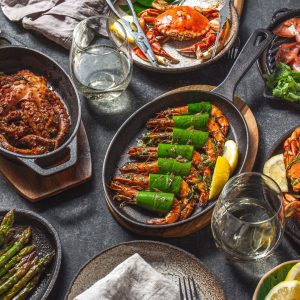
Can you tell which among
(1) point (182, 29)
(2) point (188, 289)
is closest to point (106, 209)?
(2) point (188, 289)

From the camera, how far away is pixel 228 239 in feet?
7.71

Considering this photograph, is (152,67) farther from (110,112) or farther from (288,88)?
(288,88)

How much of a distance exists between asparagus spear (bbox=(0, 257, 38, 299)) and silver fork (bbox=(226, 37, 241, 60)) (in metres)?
1.33

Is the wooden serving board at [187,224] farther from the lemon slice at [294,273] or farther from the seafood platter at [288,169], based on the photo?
the lemon slice at [294,273]

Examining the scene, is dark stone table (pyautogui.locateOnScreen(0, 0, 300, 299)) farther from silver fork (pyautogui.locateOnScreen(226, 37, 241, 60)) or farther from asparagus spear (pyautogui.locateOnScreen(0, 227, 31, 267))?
asparagus spear (pyautogui.locateOnScreen(0, 227, 31, 267))

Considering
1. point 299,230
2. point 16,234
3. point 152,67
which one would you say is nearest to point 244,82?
point 152,67

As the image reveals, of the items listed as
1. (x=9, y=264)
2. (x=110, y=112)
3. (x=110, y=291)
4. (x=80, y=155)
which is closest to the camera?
(x=110, y=291)

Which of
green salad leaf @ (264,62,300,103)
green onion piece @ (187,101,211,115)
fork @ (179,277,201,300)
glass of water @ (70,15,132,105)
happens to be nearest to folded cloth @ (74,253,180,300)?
fork @ (179,277,201,300)

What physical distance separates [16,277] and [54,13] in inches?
55.0

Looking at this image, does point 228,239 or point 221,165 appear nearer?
point 228,239

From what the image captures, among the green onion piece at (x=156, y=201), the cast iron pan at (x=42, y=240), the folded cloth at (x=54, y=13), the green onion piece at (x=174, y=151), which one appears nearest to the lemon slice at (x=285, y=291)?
the green onion piece at (x=156, y=201)

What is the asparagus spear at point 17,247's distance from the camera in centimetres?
247

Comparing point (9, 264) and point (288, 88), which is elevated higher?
point (288, 88)

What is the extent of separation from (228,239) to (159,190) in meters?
0.39
